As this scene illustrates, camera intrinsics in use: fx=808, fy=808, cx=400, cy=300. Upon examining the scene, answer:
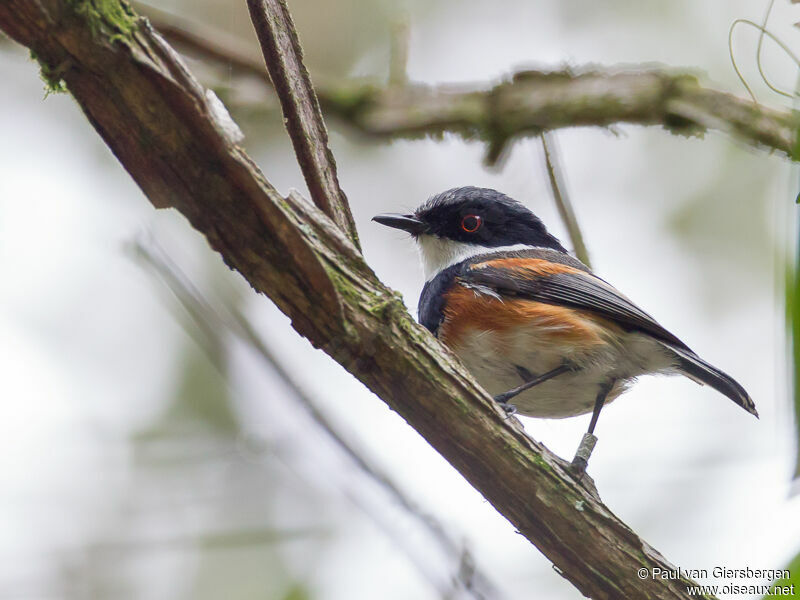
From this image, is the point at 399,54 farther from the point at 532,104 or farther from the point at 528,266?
the point at 528,266

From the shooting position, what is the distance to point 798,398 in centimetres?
99

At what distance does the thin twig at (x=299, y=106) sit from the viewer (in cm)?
215

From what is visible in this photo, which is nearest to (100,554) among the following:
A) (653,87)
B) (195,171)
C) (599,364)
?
(599,364)

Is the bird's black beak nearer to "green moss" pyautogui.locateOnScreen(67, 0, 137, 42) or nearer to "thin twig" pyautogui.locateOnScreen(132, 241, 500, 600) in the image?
"thin twig" pyautogui.locateOnScreen(132, 241, 500, 600)

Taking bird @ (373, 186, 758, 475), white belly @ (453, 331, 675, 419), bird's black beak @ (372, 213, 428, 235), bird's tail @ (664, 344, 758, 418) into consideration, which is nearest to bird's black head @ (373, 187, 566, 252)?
bird's black beak @ (372, 213, 428, 235)

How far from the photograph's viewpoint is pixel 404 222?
4.25 meters

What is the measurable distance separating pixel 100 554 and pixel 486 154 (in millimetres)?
3079

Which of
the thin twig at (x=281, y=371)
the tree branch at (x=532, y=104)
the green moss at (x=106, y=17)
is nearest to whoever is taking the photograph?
the green moss at (x=106, y=17)

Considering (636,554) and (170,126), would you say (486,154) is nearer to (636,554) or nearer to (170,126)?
(636,554)

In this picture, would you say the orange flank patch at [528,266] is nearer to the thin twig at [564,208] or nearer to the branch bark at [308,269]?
the thin twig at [564,208]

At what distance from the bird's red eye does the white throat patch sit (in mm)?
80

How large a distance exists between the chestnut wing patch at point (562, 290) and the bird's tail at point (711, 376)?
56mm

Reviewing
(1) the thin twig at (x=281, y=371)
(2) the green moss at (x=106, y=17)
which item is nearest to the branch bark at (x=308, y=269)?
(2) the green moss at (x=106, y=17)

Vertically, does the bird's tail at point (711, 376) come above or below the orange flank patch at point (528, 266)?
below
